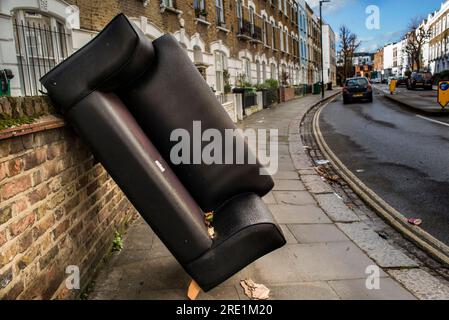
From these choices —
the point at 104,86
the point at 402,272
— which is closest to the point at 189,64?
the point at 104,86

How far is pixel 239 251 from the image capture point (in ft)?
9.00

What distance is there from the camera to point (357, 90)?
23984 millimetres

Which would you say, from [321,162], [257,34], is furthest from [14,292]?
[257,34]

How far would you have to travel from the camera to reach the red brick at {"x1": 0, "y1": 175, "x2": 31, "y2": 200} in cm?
211

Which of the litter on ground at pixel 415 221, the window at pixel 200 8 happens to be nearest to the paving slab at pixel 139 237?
the litter on ground at pixel 415 221

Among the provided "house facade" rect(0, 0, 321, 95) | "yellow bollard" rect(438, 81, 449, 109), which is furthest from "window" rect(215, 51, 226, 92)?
"yellow bollard" rect(438, 81, 449, 109)

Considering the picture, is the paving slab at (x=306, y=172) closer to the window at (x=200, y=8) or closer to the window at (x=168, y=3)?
the window at (x=168, y=3)

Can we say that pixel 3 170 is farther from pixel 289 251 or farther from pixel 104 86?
pixel 289 251

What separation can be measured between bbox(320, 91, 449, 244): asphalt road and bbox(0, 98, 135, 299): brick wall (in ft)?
12.1

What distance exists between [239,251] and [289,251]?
124cm

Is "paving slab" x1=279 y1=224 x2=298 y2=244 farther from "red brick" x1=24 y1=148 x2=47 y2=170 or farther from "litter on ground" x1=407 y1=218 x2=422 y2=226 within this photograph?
"red brick" x1=24 y1=148 x2=47 y2=170

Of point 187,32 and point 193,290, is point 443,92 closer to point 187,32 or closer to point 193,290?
point 187,32

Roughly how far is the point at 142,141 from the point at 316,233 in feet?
7.97

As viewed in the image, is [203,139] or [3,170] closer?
[3,170]
